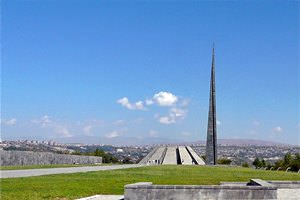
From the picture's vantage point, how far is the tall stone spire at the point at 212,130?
47.8 meters

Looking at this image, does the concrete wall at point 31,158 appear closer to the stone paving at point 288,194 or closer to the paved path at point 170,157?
the paved path at point 170,157

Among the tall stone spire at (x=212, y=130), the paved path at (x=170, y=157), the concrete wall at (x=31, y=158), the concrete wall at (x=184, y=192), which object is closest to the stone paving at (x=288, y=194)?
the concrete wall at (x=184, y=192)

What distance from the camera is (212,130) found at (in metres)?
48.2

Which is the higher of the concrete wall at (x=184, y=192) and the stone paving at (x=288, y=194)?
the concrete wall at (x=184, y=192)

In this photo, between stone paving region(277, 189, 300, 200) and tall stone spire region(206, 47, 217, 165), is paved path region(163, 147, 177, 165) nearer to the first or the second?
tall stone spire region(206, 47, 217, 165)

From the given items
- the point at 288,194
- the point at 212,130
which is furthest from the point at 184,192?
the point at 212,130

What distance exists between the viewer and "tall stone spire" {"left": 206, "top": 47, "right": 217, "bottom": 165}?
47.8 m

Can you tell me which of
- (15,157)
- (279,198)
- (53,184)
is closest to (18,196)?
(53,184)

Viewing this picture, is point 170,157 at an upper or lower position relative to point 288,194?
upper

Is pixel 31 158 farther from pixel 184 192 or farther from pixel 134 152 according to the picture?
pixel 134 152

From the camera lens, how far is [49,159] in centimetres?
4003

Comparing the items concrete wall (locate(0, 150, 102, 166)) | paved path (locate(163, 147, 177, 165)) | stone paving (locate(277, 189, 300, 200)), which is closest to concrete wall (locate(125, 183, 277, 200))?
stone paving (locate(277, 189, 300, 200))

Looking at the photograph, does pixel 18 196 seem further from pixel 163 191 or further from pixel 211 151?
pixel 211 151

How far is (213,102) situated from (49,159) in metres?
17.3
